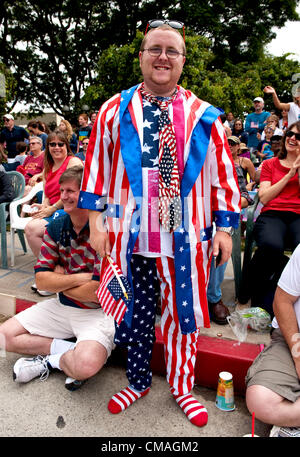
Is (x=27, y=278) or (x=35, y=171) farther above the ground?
(x=35, y=171)

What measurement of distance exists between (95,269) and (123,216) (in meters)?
0.53

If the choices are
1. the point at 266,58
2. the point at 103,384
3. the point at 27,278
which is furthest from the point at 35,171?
the point at 266,58

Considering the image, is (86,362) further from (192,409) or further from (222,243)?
(222,243)

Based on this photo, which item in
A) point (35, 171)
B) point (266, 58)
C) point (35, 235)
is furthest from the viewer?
point (266, 58)

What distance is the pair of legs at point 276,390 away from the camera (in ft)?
5.65

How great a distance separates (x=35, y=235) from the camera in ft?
10.9

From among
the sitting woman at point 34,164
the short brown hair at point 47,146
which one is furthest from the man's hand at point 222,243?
the sitting woman at point 34,164

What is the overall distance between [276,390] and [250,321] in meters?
0.84

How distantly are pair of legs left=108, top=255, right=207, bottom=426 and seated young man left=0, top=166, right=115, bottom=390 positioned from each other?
0.24 meters

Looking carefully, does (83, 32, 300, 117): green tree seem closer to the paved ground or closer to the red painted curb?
the red painted curb

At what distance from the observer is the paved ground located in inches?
75.8

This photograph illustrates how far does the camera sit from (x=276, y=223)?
286cm

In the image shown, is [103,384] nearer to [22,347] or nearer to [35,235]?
[22,347]

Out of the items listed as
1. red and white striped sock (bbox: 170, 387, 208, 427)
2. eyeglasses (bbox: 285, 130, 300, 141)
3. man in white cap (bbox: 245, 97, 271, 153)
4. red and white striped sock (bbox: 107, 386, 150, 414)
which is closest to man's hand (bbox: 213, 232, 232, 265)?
red and white striped sock (bbox: 170, 387, 208, 427)
